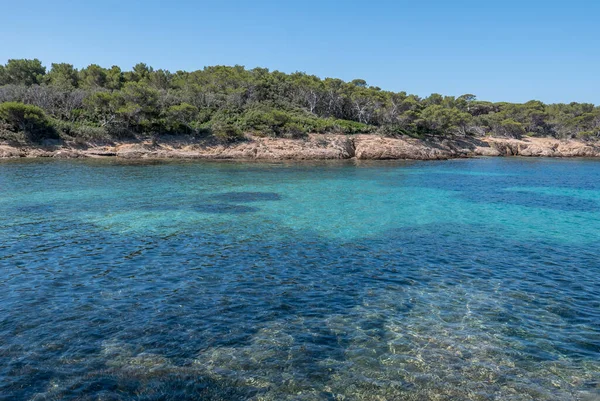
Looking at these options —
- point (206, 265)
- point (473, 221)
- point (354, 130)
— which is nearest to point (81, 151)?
point (354, 130)

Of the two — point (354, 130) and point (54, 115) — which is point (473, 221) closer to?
point (354, 130)

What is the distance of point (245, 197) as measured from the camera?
1102 inches

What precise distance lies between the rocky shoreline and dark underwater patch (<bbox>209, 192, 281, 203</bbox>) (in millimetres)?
27497

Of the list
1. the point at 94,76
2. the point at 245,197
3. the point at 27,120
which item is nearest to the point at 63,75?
the point at 94,76

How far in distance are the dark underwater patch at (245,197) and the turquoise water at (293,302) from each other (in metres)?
1.72

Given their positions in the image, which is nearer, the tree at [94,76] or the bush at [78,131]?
the bush at [78,131]

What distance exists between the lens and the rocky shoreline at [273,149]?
51.8 metres

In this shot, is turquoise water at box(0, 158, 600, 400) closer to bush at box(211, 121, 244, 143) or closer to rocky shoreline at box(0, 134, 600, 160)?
rocky shoreline at box(0, 134, 600, 160)

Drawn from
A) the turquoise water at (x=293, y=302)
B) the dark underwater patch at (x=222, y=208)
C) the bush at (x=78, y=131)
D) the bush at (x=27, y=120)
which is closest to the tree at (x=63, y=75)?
the bush at (x=78, y=131)

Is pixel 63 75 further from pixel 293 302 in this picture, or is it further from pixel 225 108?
pixel 293 302

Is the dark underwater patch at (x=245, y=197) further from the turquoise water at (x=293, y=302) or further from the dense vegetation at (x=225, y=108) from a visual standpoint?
the dense vegetation at (x=225, y=108)

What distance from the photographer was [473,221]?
2209cm

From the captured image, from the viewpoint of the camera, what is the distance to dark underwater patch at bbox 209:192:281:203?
26.9 metres

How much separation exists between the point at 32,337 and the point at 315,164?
147 ft
